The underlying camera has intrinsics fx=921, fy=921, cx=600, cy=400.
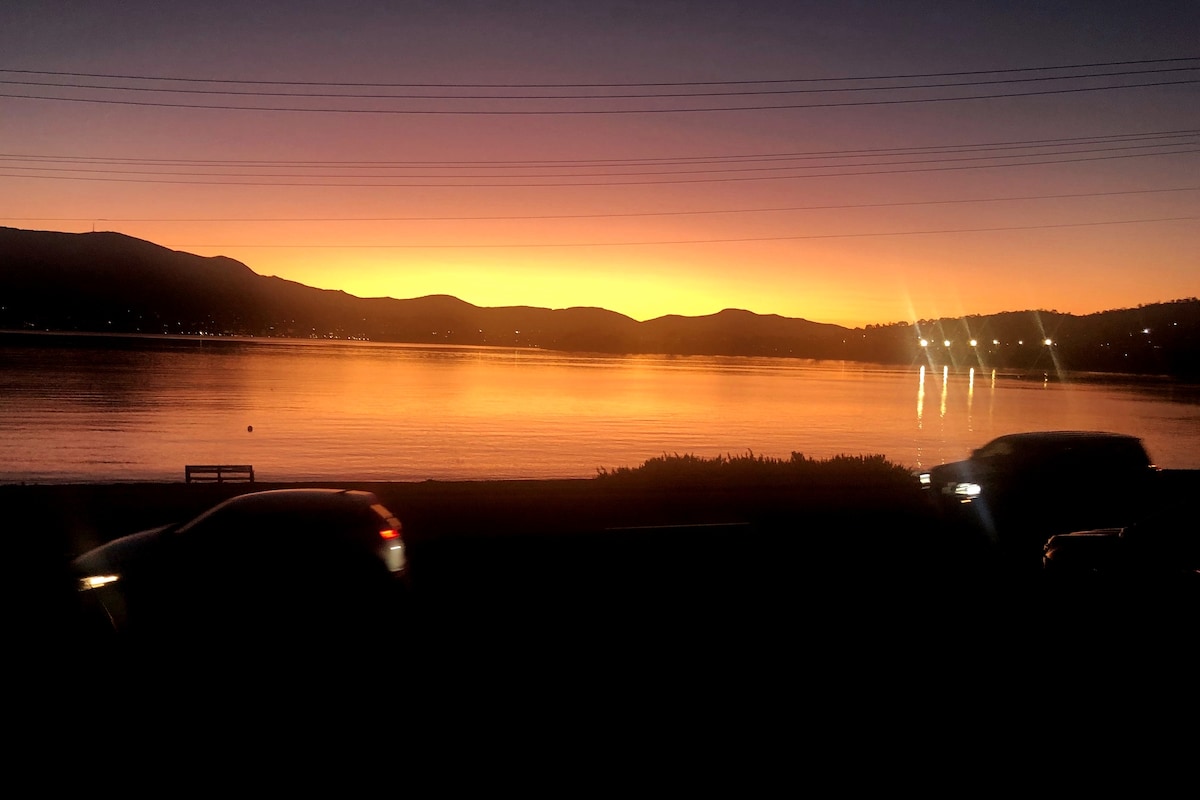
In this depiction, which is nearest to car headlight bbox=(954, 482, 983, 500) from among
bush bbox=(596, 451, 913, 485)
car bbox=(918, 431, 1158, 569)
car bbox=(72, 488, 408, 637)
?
car bbox=(918, 431, 1158, 569)

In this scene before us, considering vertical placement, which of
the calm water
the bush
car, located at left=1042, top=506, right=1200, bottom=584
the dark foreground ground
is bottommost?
the calm water

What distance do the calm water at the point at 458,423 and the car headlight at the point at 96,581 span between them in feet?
90.3

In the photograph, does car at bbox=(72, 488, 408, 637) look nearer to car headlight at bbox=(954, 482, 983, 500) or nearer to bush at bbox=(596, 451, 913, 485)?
car headlight at bbox=(954, 482, 983, 500)

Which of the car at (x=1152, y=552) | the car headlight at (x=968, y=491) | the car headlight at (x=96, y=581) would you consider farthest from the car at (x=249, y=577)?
the car headlight at (x=968, y=491)

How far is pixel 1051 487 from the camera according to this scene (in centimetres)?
1587

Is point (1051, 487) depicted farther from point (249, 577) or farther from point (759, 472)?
point (249, 577)

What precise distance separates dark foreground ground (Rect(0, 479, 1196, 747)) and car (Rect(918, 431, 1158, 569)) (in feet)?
5.47

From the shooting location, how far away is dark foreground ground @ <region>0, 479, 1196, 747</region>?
6793 millimetres

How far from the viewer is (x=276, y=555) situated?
8.02 m

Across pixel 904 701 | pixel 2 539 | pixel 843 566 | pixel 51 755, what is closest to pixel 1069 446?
pixel 843 566

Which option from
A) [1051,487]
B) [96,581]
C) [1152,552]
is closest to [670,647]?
[1152,552]

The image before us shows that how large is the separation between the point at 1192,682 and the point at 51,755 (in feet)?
27.0

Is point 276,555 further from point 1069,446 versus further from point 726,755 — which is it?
→ point 1069,446

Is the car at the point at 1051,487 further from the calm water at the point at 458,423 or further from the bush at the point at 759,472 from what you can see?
the calm water at the point at 458,423
